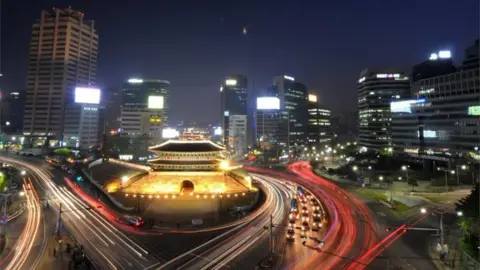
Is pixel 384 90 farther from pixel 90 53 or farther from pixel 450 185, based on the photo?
pixel 90 53

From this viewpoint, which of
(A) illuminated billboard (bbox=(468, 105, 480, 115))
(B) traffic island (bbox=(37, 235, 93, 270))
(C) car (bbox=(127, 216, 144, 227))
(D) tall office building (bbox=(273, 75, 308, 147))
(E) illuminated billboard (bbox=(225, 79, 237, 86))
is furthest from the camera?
(E) illuminated billboard (bbox=(225, 79, 237, 86))

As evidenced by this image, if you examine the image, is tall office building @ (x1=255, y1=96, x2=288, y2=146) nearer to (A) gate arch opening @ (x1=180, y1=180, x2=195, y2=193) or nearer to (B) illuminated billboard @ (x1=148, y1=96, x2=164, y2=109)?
(B) illuminated billboard @ (x1=148, y1=96, x2=164, y2=109)

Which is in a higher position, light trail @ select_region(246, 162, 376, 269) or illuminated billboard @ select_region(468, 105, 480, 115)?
illuminated billboard @ select_region(468, 105, 480, 115)

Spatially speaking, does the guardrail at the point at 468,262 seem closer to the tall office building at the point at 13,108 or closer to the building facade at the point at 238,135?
the building facade at the point at 238,135

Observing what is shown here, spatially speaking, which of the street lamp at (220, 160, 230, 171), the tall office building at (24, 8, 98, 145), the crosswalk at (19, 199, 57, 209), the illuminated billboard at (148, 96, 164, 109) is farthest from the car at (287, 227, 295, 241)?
the tall office building at (24, 8, 98, 145)

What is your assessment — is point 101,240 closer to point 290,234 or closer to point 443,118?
point 290,234

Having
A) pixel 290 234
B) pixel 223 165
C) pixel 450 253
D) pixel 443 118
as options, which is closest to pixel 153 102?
pixel 223 165

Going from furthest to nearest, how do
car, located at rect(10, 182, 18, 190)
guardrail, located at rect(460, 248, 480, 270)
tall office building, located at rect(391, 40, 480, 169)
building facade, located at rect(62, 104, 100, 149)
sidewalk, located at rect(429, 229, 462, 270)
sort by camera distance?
building facade, located at rect(62, 104, 100, 149) → tall office building, located at rect(391, 40, 480, 169) → car, located at rect(10, 182, 18, 190) → sidewalk, located at rect(429, 229, 462, 270) → guardrail, located at rect(460, 248, 480, 270)
